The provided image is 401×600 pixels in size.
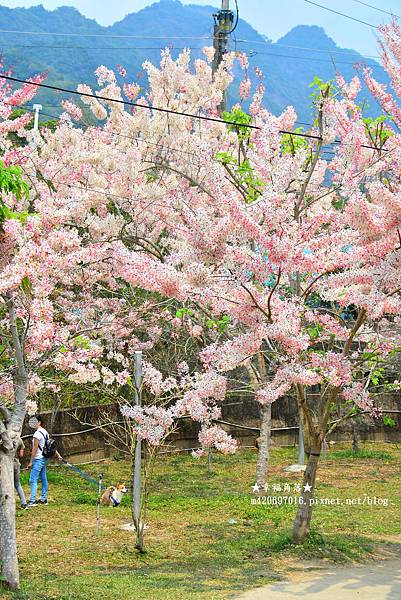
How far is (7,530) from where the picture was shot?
7.02 meters

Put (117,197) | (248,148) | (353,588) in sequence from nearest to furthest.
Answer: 1. (353,588)
2. (248,148)
3. (117,197)

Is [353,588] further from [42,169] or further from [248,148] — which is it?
[42,169]

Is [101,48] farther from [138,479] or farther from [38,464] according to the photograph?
[138,479]

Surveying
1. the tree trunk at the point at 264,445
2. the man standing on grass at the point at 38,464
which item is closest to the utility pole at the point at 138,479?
the man standing on grass at the point at 38,464

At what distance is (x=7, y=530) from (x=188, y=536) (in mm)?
3888

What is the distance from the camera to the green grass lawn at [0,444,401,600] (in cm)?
777

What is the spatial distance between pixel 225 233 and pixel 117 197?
6.49 meters

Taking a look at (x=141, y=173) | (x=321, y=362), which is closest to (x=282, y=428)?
(x=141, y=173)

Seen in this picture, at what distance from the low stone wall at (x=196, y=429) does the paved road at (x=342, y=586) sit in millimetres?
7690

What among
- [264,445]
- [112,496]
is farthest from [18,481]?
[264,445]

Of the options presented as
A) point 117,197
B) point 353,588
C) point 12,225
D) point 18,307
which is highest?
point 117,197

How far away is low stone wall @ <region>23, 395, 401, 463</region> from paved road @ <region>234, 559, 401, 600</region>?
7.69 m

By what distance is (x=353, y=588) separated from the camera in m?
7.71

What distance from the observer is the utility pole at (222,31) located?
17.0 m
